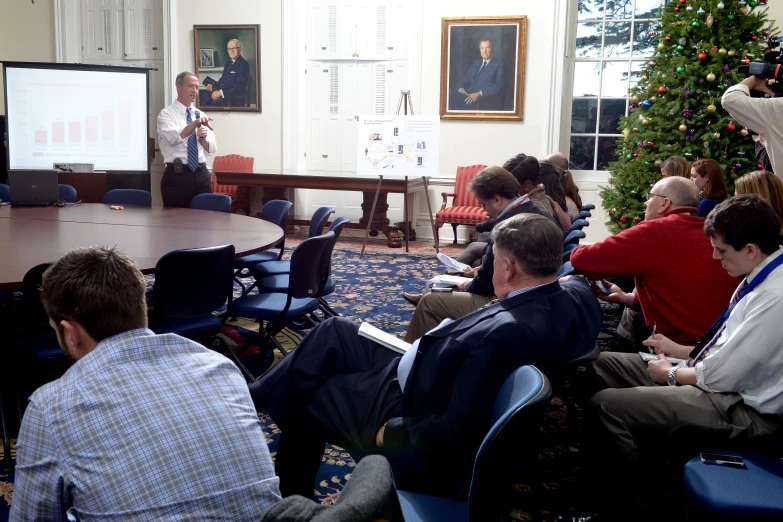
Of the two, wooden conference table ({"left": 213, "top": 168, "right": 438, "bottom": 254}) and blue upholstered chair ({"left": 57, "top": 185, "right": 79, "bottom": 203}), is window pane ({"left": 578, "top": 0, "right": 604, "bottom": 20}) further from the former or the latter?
blue upholstered chair ({"left": 57, "top": 185, "right": 79, "bottom": 203})

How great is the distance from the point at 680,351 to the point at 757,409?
0.49 metres

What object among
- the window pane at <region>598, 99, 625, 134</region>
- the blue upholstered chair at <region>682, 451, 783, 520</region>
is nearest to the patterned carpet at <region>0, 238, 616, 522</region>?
the blue upholstered chair at <region>682, 451, 783, 520</region>

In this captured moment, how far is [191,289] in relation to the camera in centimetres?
347

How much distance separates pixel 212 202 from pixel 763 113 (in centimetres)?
419

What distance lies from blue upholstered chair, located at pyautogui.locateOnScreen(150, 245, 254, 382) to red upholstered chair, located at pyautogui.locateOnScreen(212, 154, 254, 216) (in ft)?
20.4

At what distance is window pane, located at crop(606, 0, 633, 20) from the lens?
27.8ft

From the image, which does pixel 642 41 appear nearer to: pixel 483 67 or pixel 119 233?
pixel 483 67

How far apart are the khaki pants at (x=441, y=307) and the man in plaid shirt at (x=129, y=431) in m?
2.32

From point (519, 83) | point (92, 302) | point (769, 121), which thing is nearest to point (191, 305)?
point (92, 302)

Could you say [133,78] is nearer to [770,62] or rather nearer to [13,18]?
[13,18]

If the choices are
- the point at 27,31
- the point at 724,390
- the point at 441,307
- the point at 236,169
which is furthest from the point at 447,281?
the point at 27,31

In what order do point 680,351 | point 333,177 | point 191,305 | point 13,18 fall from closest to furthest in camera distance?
point 680,351 < point 191,305 < point 333,177 < point 13,18

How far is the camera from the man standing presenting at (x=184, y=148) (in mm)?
6586

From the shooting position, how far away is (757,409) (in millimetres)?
2205
